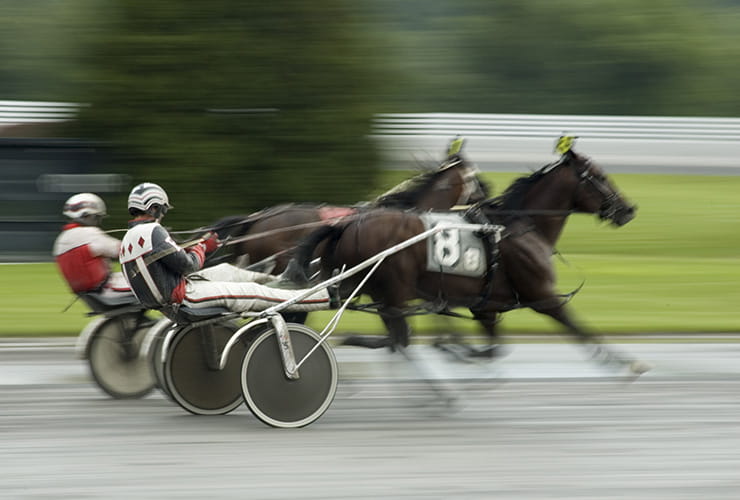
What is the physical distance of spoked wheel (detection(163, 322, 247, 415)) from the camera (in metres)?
7.82

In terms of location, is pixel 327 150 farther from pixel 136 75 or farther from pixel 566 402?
pixel 566 402

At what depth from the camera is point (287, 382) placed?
7320 mm

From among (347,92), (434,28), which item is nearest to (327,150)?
(347,92)

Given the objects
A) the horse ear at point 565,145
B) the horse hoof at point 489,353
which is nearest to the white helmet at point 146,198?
the horse hoof at point 489,353

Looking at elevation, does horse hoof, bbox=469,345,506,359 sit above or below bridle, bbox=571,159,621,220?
below

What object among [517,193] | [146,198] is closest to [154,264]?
[146,198]

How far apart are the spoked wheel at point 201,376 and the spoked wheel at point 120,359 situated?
1.94ft

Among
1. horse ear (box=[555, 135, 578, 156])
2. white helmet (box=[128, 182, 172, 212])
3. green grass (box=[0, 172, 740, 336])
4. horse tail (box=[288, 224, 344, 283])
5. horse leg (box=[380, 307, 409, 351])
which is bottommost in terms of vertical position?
green grass (box=[0, 172, 740, 336])

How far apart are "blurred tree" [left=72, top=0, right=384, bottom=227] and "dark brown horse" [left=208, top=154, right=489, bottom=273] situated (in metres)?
5.82

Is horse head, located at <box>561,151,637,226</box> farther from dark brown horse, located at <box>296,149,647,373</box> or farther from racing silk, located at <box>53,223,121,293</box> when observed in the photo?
racing silk, located at <box>53,223,121,293</box>

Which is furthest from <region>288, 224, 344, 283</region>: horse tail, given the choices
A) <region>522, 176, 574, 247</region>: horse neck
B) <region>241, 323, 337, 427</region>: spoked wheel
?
<region>522, 176, 574, 247</region>: horse neck

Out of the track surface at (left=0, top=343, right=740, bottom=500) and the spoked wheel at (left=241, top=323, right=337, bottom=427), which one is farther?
the spoked wheel at (left=241, top=323, right=337, bottom=427)

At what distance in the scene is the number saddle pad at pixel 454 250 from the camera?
810 cm

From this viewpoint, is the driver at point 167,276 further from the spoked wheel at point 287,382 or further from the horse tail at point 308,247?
the horse tail at point 308,247
